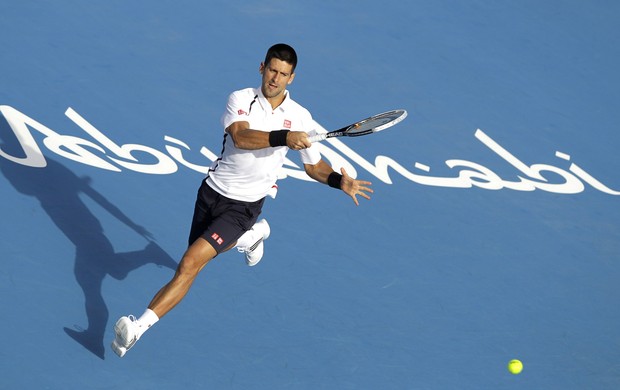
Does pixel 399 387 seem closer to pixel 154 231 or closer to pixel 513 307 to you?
pixel 513 307

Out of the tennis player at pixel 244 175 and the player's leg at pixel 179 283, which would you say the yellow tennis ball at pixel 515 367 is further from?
the player's leg at pixel 179 283

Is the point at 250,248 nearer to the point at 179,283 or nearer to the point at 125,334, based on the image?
the point at 179,283

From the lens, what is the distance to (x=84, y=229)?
9648 mm

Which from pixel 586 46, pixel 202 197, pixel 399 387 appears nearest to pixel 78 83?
pixel 202 197

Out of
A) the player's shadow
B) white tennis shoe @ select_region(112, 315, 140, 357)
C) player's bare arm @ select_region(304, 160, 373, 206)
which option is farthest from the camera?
the player's shadow

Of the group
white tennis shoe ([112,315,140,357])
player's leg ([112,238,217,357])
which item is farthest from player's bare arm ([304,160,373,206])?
white tennis shoe ([112,315,140,357])

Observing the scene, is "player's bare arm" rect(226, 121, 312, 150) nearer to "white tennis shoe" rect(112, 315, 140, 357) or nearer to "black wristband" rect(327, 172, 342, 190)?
"black wristband" rect(327, 172, 342, 190)

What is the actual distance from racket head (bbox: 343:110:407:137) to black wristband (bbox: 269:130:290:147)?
0.56 meters

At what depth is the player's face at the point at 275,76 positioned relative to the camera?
26.2ft

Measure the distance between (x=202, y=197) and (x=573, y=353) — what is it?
381 cm

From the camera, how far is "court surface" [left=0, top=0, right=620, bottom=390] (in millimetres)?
8828

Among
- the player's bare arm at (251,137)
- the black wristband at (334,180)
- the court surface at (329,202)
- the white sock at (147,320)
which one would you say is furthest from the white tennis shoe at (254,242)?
the white sock at (147,320)

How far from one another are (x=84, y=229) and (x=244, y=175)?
77.6 inches

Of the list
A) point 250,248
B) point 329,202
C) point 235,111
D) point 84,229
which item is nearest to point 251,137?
point 235,111
